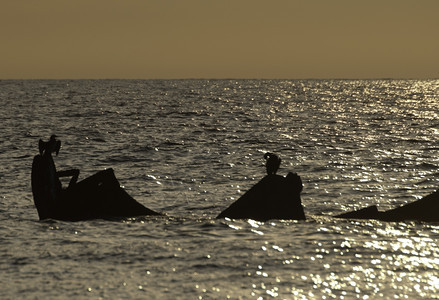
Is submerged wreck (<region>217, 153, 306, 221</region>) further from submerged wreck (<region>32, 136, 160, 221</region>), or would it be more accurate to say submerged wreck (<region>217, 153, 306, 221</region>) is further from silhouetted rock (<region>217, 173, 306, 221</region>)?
submerged wreck (<region>32, 136, 160, 221</region>)

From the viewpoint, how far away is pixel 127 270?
583 inches

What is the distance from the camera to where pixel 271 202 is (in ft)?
63.0

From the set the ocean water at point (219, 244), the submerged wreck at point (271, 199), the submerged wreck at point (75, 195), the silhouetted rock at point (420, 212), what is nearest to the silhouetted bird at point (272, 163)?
the submerged wreck at point (271, 199)

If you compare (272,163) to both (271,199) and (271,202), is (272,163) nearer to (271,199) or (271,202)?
(271,199)

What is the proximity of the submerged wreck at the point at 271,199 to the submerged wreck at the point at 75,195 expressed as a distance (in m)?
2.52

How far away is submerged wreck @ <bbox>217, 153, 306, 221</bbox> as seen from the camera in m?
18.5

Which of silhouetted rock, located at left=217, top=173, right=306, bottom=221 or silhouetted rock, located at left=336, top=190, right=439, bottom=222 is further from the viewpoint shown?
silhouetted rock, located at left=336, top=190, right=439, bottom=222

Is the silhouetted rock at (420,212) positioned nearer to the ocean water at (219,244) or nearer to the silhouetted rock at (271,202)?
the ocean water at (219,244)

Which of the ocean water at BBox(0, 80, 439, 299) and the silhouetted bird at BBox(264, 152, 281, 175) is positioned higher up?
the silhouetted bird at BBox(264, 152, 281, 175)

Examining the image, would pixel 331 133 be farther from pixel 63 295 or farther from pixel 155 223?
pixel 63 295

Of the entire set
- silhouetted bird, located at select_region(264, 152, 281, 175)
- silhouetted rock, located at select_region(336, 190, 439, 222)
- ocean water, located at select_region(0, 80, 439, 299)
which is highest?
silhouetted bird, located at select_region(264, 152, 281, 175)

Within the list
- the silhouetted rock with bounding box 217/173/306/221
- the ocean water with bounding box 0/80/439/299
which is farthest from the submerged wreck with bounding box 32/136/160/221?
the silhouetted rock with bounding box 217/173/306/221

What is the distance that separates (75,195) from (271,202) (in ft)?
15.7

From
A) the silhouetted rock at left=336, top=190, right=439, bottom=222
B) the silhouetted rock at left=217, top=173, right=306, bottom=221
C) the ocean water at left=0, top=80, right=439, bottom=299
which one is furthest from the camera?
the silhouetted rock at left=336, top=190, right=439, bottom=222
